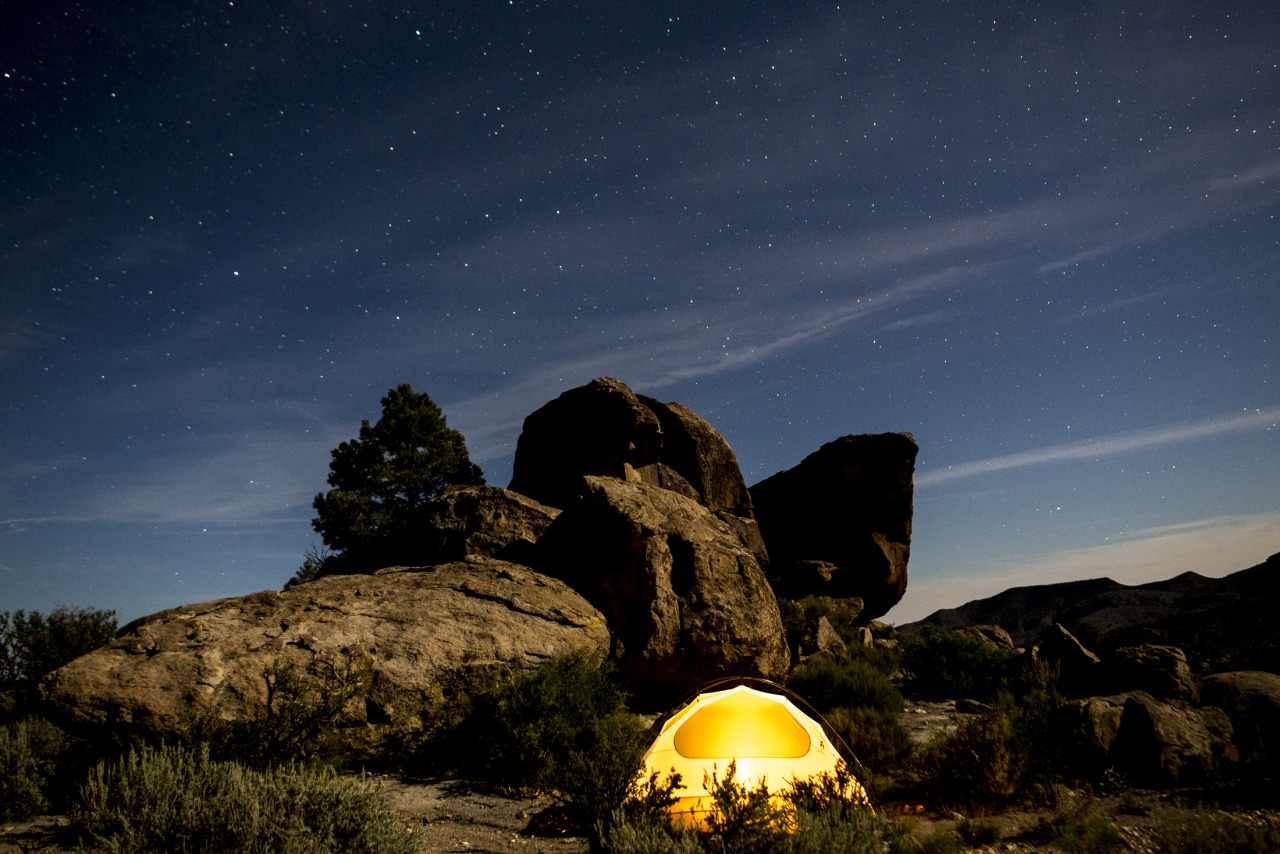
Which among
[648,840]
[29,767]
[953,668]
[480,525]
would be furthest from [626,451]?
[648,840]

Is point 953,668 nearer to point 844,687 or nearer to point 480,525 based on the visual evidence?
point 844,687

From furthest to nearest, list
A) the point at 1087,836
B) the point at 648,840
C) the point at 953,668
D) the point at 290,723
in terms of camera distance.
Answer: the point at 953,668 → the point at 290,723 → the point at 1087,836 → the point at 648,840

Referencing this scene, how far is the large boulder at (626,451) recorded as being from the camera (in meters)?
24.7

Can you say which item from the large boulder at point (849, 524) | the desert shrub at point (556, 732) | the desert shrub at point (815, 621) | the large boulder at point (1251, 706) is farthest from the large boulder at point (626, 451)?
the large boulder at point (1251, 706)

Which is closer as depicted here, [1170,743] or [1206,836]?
[1206,836]

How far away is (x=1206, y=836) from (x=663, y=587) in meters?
8.11

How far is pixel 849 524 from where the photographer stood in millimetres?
34219

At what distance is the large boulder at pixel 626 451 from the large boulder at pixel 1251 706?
569 inches

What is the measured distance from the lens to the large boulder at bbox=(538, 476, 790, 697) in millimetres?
11375

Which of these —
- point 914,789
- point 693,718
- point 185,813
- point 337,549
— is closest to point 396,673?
point 185,813

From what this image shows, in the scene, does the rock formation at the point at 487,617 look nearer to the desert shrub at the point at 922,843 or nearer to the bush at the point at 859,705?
the bush at the point at 859,705

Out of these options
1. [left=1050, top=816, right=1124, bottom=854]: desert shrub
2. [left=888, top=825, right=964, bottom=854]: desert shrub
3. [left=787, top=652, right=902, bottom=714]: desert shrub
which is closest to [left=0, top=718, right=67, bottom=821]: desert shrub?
[left=888, top=825, right=964, bottom=854]: desert shrub

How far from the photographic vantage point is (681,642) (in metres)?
11.4

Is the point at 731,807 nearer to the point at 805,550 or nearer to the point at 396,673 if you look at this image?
the point at 396,673
